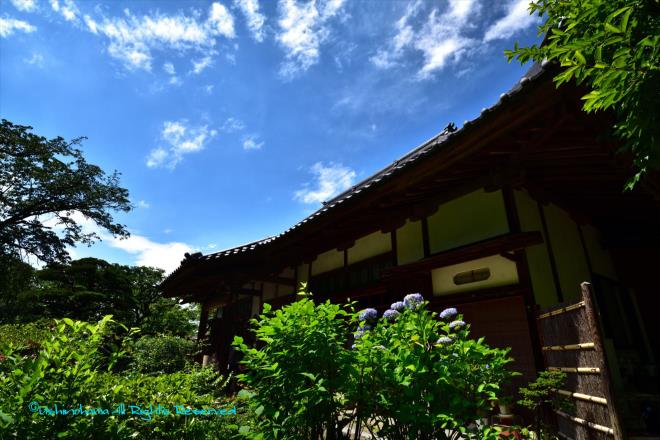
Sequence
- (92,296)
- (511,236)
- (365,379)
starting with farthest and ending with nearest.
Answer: (92,296)
(511,236)
(365,379)

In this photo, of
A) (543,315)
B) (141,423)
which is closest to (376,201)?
(543,315)

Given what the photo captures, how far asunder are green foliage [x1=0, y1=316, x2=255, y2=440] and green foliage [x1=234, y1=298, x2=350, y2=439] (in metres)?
0.27

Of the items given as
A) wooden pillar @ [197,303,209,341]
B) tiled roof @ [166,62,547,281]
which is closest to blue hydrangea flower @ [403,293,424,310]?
tiled roof @ [166,62,547,281]

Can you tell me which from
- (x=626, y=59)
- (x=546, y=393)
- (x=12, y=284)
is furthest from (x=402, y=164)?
(x=12, y=284)

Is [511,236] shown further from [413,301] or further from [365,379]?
[365,379]

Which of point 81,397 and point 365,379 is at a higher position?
point 365,379

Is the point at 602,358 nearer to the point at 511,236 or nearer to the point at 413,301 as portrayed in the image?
the point at 413,301

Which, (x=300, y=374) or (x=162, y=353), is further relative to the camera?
(x=162, y=353)

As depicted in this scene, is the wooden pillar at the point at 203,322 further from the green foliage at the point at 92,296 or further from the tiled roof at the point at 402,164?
the green foliage at the point at 92,296

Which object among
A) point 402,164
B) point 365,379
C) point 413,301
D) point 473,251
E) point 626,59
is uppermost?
point 402,164

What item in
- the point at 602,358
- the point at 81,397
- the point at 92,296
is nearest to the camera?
the point at 81,397

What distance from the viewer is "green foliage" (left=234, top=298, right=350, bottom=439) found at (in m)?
2.04

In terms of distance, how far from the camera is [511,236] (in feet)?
15.2

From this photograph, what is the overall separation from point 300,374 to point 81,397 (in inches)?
50.7
